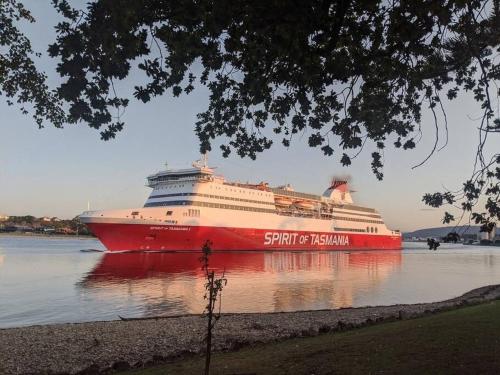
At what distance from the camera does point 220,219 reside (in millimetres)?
52312

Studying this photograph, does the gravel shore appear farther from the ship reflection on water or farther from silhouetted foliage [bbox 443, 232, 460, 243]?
silhouetted foliage [bbox 443, 232, 460, 243]

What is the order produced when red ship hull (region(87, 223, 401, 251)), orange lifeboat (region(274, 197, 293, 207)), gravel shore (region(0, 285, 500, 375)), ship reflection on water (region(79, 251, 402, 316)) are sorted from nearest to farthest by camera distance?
gravel shore (region(0, 285, 500, 375)), ship reflection on water (region(79, 251, 402, 316)), red ship hull (region(87, 223, 401, 251)), orange lifeboat (region(274, 197, 293, 207))

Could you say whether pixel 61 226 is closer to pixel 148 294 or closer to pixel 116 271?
pixel 116 271

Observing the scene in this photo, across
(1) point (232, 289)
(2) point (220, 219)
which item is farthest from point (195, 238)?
(1) point (232, 289)

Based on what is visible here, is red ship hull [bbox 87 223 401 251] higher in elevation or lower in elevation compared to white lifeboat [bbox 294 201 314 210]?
lower

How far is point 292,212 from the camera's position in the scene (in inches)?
2514

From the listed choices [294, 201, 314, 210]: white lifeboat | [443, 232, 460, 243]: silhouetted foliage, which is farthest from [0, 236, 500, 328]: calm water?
[294, 201, 314, 210]: white lifeboat

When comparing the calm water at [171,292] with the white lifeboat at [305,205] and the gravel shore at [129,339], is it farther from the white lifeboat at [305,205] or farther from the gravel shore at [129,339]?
the white lifeboat at [305,205]

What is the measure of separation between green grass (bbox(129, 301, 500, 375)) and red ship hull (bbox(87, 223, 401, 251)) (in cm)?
3430

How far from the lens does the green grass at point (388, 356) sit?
497 cm

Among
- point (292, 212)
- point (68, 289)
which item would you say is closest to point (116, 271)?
point (68, 289)

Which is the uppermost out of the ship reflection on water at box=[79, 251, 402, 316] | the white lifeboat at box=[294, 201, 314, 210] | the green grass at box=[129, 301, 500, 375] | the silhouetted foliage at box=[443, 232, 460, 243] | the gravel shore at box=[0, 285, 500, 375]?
the white lifeboat at box=[294, 201, 314, 210]

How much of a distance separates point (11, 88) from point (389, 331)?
21.3 ft

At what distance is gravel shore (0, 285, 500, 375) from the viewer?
7703mm
